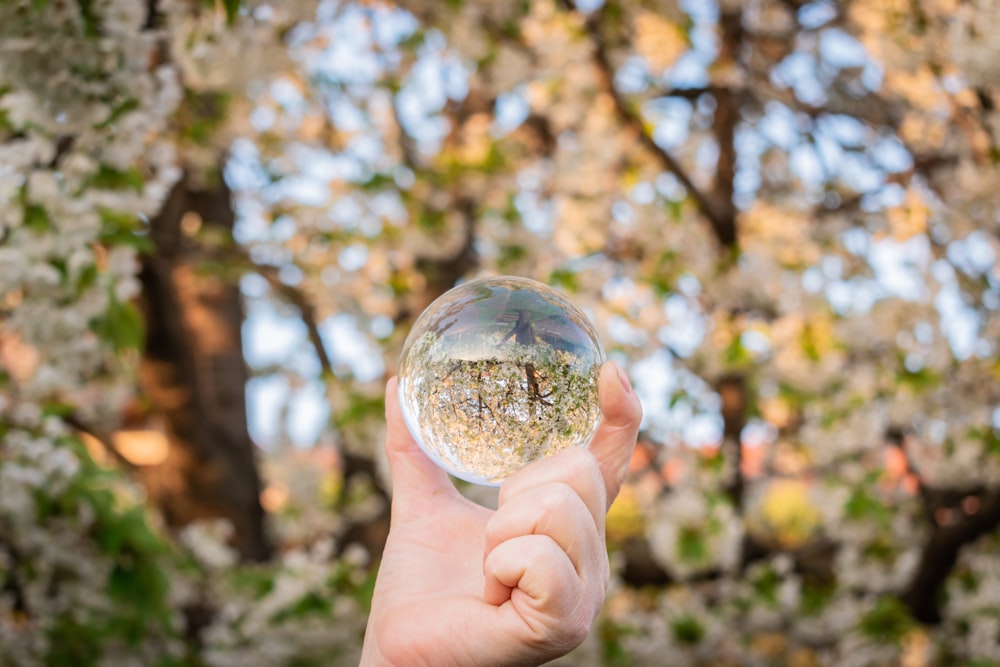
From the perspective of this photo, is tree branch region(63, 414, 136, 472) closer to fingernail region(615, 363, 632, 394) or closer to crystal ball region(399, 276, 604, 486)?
crystal ball region(399, 276, 604, 486)

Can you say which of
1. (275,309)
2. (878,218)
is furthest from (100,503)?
(878,218)

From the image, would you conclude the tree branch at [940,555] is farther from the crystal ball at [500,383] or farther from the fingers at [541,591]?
the fingers at [541,591]

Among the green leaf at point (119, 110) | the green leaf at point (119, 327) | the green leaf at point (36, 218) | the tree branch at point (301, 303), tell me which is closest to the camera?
the green leaf at point (119, 110)

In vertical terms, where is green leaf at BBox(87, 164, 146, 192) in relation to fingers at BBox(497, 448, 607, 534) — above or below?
below

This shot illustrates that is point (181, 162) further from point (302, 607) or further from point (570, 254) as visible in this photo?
point (302, 607)

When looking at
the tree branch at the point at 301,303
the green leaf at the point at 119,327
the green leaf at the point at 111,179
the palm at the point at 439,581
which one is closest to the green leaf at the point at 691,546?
the tree branch at the point at 301,303

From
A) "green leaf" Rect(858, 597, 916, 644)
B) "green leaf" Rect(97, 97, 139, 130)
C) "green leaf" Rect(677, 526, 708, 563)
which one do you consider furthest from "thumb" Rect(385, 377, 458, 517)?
"green leaf" Rect(858, 597, 916, 644)

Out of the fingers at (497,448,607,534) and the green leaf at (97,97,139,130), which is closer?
the fingers at (497,448,607,534)
